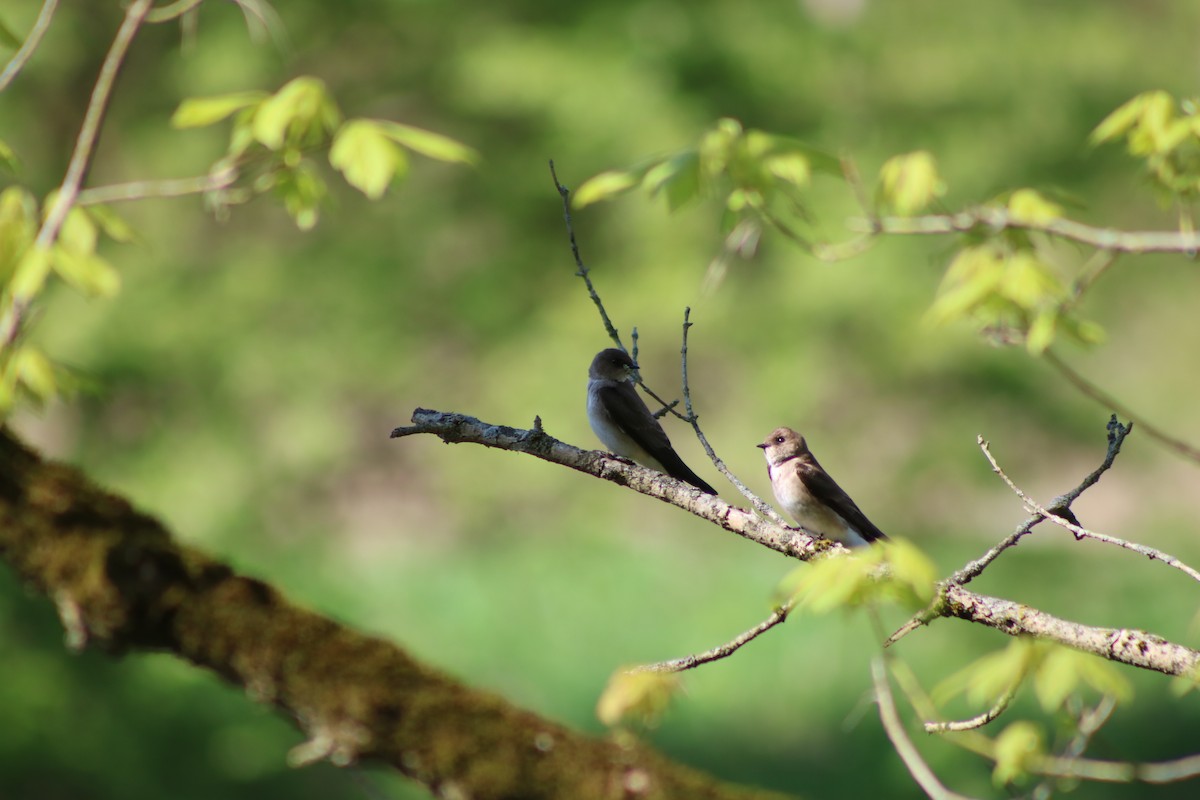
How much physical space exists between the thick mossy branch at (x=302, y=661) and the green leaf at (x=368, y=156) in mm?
997

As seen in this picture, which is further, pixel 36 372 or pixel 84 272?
pixel 36 372

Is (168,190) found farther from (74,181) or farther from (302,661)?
(302,661)

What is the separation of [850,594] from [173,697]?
8.26m

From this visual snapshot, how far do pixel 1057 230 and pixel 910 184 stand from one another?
0.66 meters

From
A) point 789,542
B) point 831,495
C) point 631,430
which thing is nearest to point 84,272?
point 789,542

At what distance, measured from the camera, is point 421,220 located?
46.9 feet

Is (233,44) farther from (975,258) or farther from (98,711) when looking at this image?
(975,258)

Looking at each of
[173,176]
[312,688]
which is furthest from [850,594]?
[173,176]

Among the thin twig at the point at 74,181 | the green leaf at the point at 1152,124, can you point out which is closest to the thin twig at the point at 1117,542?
the green leaf at the point at 1152,124

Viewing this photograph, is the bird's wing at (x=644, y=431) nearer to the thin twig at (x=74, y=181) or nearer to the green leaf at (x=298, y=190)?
the green leaf at (x=298, y=190)

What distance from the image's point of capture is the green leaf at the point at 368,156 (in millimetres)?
2980

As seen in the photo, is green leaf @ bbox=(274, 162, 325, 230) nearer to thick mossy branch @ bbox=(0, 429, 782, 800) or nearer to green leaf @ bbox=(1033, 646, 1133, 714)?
thick mossy branch @ bbox=(0, 429, 782, 800)

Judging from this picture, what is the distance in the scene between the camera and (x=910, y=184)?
3.56 m

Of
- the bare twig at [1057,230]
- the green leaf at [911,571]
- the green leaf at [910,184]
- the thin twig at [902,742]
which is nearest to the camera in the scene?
the green leaf at [911,571]
